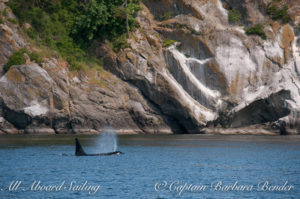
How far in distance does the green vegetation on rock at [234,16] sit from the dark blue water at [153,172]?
96.1ft

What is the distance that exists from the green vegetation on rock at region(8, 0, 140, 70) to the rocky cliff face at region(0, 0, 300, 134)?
1.83 metres

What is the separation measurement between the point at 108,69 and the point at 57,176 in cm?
4238

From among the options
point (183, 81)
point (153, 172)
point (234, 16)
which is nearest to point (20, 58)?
point (183, 81)

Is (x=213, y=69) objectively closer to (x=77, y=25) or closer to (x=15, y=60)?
(x=77, y=25)

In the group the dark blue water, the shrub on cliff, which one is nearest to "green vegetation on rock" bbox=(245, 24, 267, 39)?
the dark blue water

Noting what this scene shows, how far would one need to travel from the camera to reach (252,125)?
6738 centimetres

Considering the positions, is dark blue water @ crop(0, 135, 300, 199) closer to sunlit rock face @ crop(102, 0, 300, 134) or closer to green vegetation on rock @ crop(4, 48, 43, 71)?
green vegetation on rock @ crop(4, 48, 43, 71)

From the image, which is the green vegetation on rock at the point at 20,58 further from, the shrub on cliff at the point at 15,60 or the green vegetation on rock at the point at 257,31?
the green vegetation on rock at the point at 257,31

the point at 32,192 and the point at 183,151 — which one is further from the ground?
the point at 32,192

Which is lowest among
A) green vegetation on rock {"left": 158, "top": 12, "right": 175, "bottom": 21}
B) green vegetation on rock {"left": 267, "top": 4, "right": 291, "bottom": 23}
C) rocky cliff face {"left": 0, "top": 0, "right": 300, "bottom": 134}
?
rocky cliff face {"left": 0, "top": 0, "right": 300, "bottom": 134}

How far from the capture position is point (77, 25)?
2771 inches

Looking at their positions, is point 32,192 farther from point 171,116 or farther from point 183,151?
point 171,116

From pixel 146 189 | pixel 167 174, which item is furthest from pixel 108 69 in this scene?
pixel 146 189

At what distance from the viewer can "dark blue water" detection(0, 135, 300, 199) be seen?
78.8ft
